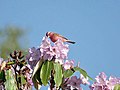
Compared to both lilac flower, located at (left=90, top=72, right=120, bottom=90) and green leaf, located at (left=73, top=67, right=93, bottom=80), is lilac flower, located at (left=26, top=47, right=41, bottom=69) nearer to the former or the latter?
green leaf, located at (left=73, top=67, right=93, bottom=80)

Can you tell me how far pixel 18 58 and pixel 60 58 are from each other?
0.86ft

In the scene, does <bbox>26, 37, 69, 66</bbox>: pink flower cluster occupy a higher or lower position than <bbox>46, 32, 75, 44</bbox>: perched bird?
lower

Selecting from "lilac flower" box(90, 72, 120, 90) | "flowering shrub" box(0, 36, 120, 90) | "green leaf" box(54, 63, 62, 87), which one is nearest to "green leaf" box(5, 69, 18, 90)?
"flowering shrub" box(0, 36, 120, 90)

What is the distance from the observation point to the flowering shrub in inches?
95.4

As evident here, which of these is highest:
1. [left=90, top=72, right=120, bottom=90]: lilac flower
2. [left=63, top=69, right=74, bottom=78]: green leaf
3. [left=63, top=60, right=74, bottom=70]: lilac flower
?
[left=63, top=60, right=74, bottom=70]: lilac flower

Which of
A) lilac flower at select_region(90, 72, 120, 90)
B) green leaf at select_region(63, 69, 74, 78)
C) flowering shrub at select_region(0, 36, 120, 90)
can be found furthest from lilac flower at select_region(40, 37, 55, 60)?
lilac flower at select_region(90, 72, 120, 90)

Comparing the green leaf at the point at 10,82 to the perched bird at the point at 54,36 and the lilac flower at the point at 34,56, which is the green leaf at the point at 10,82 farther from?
the perched bird at the point at 54,36

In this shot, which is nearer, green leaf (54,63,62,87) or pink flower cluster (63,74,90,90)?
green leaf (54,63,62,87)

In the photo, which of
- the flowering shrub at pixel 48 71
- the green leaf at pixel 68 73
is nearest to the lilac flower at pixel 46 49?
the flowering shrub at pixel 48 71

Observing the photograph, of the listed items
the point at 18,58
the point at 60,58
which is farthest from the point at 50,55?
the point at 18,58

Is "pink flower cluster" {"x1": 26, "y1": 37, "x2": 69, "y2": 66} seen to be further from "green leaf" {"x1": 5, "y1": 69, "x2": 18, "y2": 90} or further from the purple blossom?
"green leaf" {"x1": 5, "y1": 69, "x2": 18, "y2": 90}

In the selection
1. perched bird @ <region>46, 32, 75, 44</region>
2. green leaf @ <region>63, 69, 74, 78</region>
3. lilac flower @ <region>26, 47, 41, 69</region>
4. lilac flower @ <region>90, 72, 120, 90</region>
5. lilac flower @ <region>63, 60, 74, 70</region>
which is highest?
perched bird @ <region>46, 32, 75, 44</region>

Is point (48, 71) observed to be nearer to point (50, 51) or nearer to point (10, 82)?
point (50, 51)

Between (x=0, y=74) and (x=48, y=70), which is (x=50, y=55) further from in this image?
(x=0, y=74)
